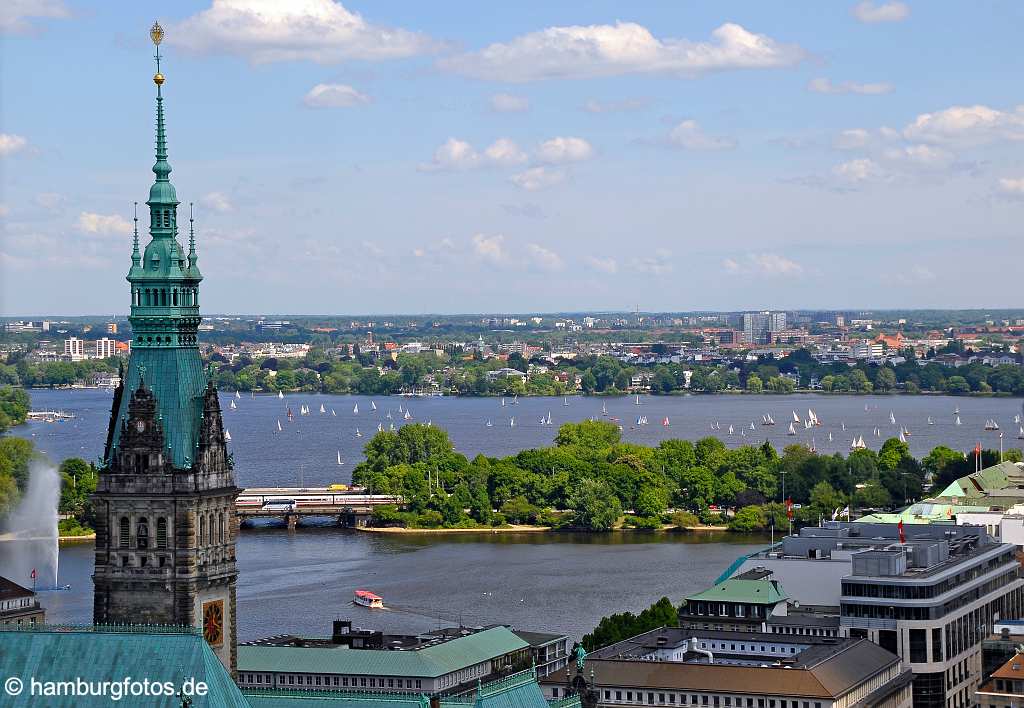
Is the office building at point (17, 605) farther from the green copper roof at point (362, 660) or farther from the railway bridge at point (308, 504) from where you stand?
the railway bridge at point (308, 504)

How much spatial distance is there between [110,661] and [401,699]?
22.1ft

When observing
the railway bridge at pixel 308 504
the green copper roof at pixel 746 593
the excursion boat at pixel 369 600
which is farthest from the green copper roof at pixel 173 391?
the railway bridge at pixel 308 504

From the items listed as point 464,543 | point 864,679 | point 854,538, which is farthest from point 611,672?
point 464,543

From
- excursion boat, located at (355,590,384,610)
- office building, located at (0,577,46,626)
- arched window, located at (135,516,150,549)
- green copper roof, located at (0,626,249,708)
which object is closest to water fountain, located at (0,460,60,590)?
excursion boat, located at (355,590,384,610)

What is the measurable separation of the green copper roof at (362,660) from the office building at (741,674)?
3574 millimetres

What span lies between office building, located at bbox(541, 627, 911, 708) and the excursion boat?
2714 cm

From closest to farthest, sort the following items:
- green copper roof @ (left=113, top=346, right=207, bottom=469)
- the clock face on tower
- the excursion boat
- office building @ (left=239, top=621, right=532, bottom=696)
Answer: the clock face on tower
green copper roof @ (left=113, top=346, right=207, bottom=469)
office building @ (left=239, top=621, right=532, bottom=696)
the excursion boat

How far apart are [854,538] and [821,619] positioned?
12.2 m

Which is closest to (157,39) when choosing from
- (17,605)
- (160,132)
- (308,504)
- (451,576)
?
(160,132)

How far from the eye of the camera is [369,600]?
106m

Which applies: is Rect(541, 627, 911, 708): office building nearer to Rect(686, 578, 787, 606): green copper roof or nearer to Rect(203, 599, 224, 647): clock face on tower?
Rect(686, 578, 787, 606): green copper roof

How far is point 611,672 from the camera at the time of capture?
7425 centimetres

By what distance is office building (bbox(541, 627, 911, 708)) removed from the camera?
72.1 metres

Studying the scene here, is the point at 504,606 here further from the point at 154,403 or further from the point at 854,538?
the point at 154,403
